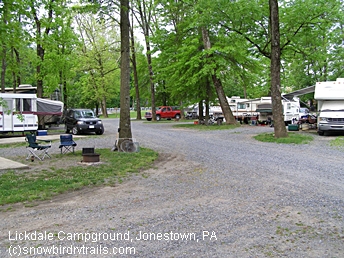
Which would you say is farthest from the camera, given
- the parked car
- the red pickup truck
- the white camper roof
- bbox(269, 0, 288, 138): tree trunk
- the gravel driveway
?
the red pickup truck

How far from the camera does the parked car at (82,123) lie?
65.4 feet

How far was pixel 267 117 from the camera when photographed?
91.8ft

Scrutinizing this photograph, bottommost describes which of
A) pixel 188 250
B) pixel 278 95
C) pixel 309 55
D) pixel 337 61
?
pixel 188 250

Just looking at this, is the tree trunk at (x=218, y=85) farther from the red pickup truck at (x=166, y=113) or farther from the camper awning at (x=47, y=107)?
the red pickup truck at (x=166, y=113)

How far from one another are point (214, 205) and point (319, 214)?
1630mm

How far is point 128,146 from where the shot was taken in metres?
12.0

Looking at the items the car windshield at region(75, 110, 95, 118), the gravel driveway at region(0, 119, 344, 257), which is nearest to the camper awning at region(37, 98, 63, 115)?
the car windshield at region(75, 110, 95, 118)

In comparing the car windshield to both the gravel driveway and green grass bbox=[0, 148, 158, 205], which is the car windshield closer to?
green grass bbox=[0, 148, 158, 205]

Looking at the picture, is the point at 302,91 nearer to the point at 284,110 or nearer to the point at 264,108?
the point at 284,110

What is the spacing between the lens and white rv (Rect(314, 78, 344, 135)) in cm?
1683

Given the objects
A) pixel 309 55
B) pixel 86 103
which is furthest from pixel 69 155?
pixel 86 103

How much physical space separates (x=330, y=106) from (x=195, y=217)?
1519cm

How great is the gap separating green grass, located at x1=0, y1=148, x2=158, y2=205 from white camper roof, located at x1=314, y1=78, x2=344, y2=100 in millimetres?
11302

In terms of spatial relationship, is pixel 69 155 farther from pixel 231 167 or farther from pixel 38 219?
pixel 38 219
